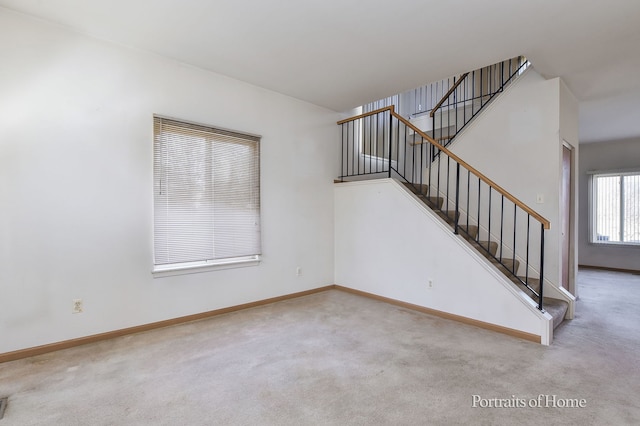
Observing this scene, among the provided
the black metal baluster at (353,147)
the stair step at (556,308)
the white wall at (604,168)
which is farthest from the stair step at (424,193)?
the white wall at (604,168)

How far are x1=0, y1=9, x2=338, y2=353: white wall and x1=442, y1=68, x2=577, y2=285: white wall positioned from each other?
130 inches

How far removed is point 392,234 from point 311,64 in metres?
2.29

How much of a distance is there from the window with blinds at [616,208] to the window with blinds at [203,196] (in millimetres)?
7356

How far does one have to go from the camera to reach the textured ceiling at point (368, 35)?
2.36m

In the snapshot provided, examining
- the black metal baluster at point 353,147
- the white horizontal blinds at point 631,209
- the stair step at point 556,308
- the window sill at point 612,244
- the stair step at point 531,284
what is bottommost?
the stair step at point 556,308

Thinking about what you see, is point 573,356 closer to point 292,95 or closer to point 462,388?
point 462,388

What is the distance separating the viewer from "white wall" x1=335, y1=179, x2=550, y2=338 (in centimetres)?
305

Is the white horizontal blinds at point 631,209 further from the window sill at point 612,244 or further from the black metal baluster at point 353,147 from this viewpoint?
the black metal baluster at point 353,147

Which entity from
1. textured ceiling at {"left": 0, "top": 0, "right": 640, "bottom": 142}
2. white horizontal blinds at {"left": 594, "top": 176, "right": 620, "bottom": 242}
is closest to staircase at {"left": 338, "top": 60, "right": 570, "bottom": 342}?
textured ceiling at {"left": 0, "top": 0, "right": 640, "bottom": 142}

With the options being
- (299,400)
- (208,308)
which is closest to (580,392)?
(299,400)

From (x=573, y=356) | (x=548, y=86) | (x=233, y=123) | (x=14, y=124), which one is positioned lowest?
(x=573, y=356)

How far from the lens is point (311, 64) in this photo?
330 cm

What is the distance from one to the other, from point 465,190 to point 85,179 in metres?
4.54

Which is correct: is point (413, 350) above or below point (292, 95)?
below
